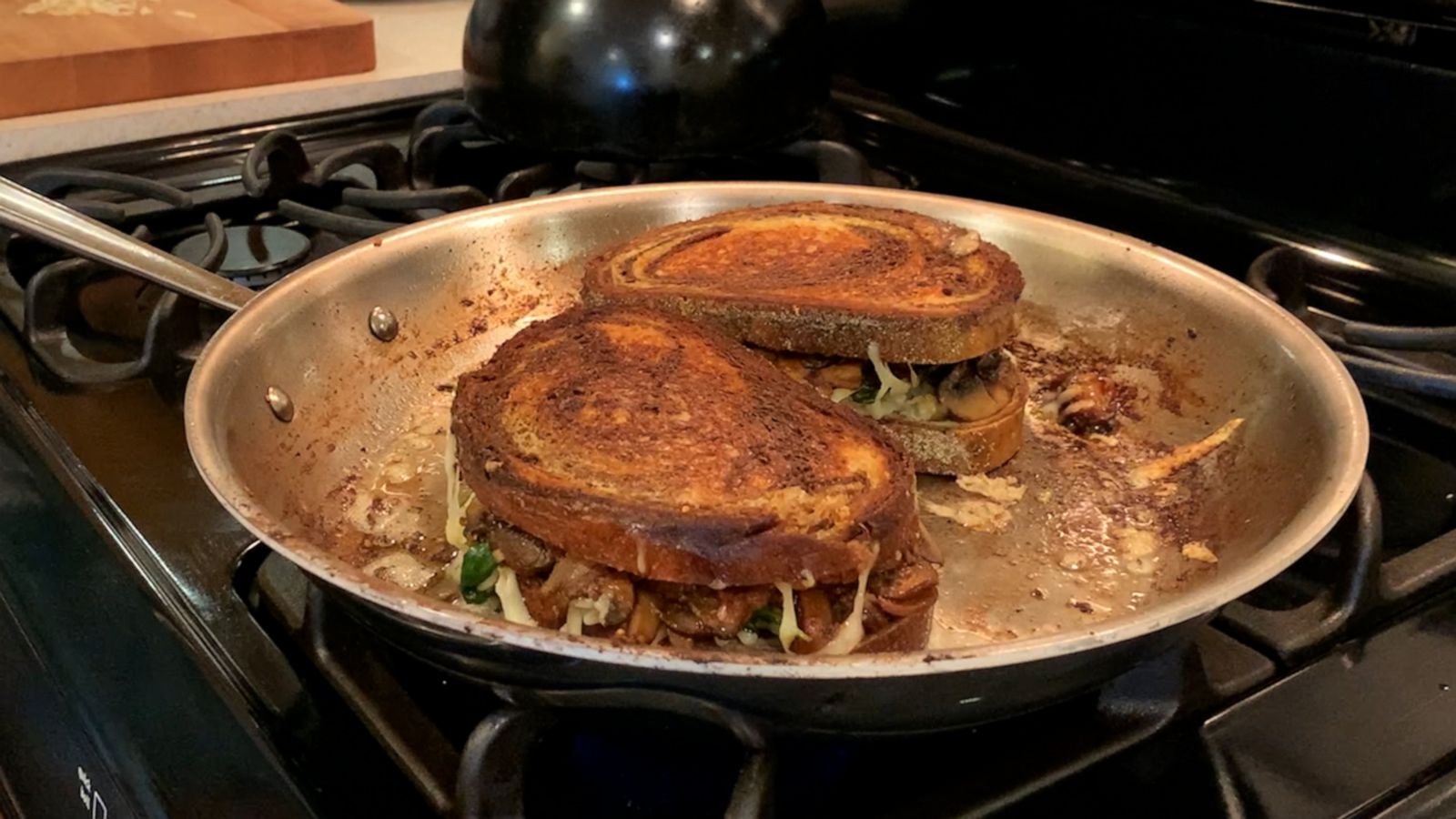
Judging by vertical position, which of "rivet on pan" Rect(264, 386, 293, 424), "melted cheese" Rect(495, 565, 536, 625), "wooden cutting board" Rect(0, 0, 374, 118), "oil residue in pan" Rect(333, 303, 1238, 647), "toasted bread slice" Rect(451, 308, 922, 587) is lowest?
"oil residue in pan" Rect(333, 303, 1238, 647)

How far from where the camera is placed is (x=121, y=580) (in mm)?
808

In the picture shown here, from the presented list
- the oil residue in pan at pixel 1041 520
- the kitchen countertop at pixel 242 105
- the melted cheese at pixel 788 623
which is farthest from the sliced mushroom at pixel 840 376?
the kitchen countertop at pixel 242 105

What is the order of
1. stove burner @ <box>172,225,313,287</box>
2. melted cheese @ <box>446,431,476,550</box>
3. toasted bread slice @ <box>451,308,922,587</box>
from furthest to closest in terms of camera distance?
stove burner @ <box>172,225,313,287</box> < melted cheese @ <box>446,431,476,550</box> < toasted bread slice @ <box>451,308,922,587</box>

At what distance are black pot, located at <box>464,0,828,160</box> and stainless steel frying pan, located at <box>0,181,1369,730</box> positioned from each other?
0.36 feet

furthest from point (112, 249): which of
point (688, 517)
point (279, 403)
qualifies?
point (688, 517)

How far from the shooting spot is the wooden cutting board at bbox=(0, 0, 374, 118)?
5.19ft

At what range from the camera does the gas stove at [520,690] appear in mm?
627

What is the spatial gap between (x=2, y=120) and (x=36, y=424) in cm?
83

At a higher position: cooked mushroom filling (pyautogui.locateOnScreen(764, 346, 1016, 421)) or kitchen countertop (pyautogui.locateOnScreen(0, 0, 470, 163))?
kitchen countertop (pyautogui.locateOnScreen(0, 0, 470, 163))

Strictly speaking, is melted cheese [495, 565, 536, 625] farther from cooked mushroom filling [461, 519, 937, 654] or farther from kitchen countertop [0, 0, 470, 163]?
kitchen countertop [0, 0, 470, 163]

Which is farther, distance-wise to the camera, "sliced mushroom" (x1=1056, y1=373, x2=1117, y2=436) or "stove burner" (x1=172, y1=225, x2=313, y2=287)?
"stove burner" (x1=172, y1=225, x2=313, y2=287)

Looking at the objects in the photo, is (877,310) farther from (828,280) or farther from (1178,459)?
(1178,459)

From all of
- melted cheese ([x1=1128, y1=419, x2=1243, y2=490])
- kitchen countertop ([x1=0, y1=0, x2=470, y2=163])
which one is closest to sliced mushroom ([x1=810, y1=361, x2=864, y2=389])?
melted cheese ([x1=1128, y1=419, x2=1243, y2=490])

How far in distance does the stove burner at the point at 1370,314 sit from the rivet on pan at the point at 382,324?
0.80 metres
